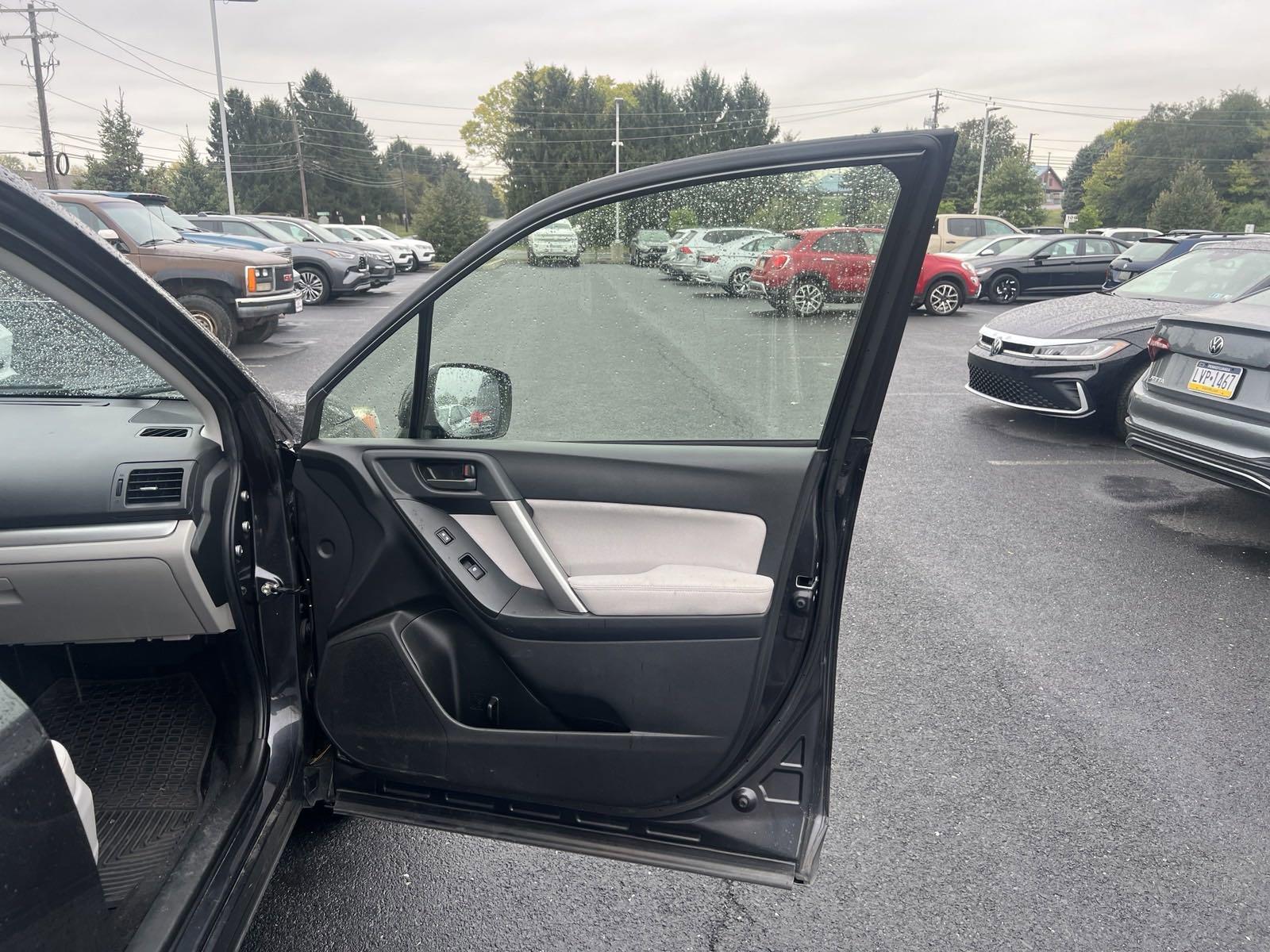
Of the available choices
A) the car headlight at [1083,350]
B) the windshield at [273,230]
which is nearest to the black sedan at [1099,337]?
the car headlight at [1083,350]

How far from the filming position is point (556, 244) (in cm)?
194

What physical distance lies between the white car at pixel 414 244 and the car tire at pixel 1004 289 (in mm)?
17036

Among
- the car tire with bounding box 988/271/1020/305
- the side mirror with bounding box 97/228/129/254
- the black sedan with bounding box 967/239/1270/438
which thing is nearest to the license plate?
the black sedan with bounding box 967/239/1270/438

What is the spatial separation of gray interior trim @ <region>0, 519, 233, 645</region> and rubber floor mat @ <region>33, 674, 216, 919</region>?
41cm

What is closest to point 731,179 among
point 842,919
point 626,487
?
Answer: point 626,487

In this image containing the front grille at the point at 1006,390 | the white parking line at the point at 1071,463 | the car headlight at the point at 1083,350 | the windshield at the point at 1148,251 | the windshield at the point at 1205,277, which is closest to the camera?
the white parking line at the point at 1071,463

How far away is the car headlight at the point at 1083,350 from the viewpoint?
6621 millimetres

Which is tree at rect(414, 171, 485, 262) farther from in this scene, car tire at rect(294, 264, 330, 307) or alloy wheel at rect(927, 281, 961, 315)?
alloy wheel at rect(927, 281, 961, 315)

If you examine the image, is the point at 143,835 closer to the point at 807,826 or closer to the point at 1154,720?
the point at 807,826

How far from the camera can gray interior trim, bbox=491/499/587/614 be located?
196 cm

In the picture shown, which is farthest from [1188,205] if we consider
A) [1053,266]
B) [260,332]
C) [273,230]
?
[260,332]

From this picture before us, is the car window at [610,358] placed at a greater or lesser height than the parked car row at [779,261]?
lesser

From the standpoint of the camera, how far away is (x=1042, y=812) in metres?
2.61

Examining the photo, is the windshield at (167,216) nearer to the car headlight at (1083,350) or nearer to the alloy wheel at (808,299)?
the car headlight at (1083,350)
